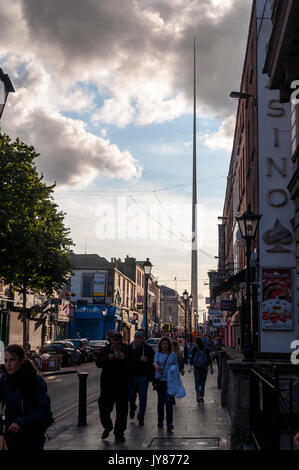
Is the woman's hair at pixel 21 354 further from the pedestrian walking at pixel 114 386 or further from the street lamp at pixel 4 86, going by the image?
the street lamp at pixel 4 86

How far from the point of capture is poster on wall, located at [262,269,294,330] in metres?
20.2

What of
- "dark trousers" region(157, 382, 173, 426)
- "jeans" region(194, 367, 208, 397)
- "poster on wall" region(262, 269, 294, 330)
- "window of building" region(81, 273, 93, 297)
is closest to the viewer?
"dark trousers" region(157, 382, 173, 426)

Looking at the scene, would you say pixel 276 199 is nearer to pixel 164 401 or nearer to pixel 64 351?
pixel 164 401

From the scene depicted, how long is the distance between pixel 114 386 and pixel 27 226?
15.1m

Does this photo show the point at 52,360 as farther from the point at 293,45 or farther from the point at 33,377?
the point at 33,377

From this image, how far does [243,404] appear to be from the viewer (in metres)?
8.05

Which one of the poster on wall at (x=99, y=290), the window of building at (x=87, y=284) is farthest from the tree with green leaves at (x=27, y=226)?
the window of building at (x=87, y=284)

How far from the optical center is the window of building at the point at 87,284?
6812 cm

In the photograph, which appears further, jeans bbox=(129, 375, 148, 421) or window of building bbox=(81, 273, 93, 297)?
window of building bbox=(81, 273, 93, 297)

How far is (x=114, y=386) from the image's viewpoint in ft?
32.0

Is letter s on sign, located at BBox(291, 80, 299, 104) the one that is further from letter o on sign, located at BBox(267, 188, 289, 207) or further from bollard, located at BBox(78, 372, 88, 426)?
letter o on sign, located at BBox(267, 188, 289, 207)

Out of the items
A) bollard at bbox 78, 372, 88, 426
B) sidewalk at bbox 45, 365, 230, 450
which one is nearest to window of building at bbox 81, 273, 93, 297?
sidewalk at bbox 45, 365, 230, 450

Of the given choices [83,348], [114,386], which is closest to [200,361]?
[114,386]

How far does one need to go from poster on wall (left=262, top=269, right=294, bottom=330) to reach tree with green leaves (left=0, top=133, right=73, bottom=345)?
905 centimetres
